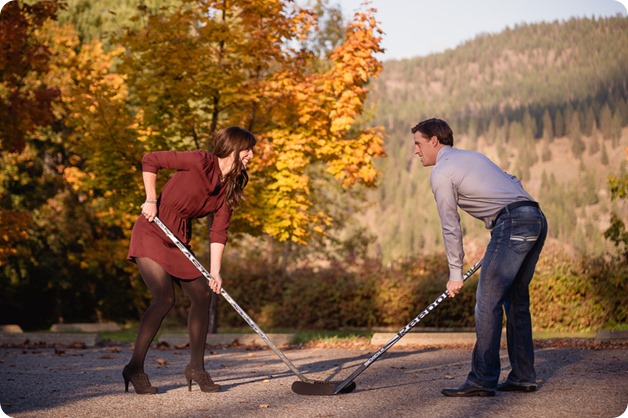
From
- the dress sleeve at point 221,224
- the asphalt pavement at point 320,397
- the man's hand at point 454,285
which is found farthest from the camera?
the dress sleeve at point 221,224

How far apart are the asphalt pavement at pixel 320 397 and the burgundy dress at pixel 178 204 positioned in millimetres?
1043

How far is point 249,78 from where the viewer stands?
14.5 metres

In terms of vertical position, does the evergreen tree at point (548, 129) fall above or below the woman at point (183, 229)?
above

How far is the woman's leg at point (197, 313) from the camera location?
254 inches

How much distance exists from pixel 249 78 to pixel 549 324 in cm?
731

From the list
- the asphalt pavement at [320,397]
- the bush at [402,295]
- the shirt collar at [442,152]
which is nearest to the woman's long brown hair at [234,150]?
the shirt collar at [442,152]

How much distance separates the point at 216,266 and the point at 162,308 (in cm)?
57

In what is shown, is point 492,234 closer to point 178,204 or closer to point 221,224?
point 221,224

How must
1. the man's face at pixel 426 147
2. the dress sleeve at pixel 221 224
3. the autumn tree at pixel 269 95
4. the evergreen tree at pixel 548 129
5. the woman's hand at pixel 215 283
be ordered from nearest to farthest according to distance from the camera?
1. the man's face at pixel 426 147
2. the woman's hand at pixel 215 283
3. the dress sleeve at pixel 221 224
4. the autumn tree at pixel 269 95
5. the evergreen tree at pixel 548 129

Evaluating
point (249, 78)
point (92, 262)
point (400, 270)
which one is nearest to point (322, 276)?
point (400, 270)

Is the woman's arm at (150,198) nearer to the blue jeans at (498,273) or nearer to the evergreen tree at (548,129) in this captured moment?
the blue jeans at (498,273)

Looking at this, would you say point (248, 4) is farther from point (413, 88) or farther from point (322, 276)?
point (413, 88)

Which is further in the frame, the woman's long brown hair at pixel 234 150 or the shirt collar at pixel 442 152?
the woman's long brown hair at pixel 234 150

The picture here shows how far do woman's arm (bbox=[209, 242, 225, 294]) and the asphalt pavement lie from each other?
32.8 inches
